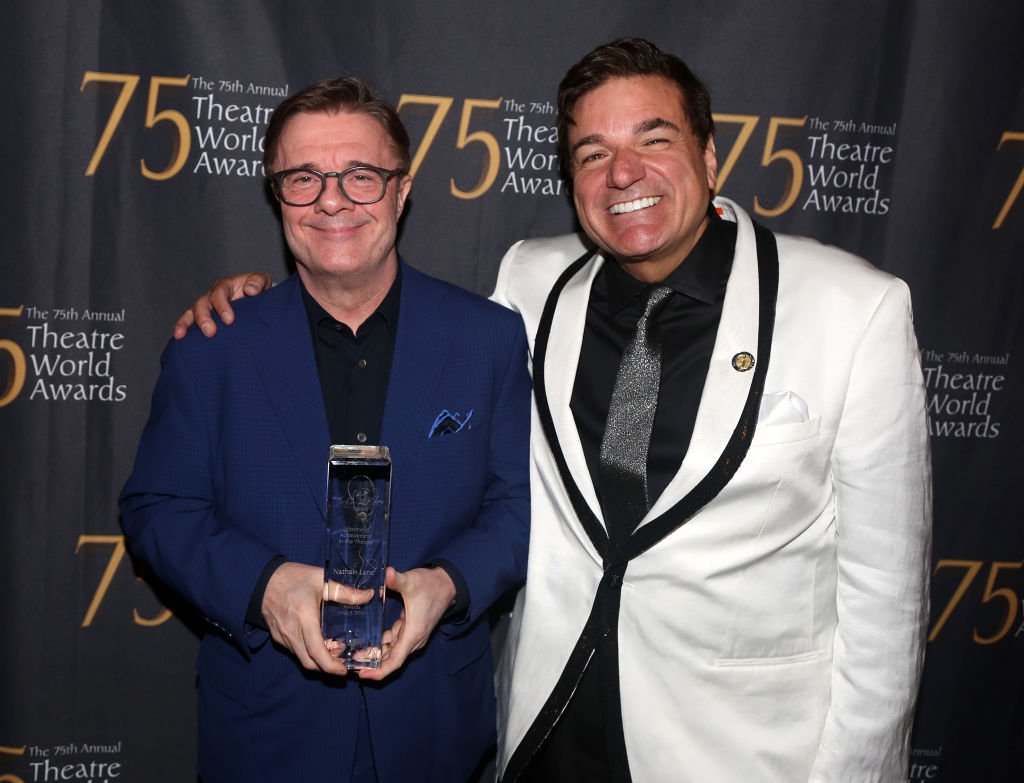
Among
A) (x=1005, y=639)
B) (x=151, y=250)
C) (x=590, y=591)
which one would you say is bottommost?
(x=1005, y=639)

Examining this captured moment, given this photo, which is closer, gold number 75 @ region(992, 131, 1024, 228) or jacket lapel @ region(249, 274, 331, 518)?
jacket lapel @ region(249, 274, 331, 518)

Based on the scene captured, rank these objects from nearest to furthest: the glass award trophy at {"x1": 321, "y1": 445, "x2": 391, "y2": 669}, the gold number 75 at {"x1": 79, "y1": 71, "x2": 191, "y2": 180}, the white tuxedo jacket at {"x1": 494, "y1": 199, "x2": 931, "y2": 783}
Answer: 1. the glass award trophy at {"x1": 321, "y1": 445, "x2": 391, "y2": 669}
2. the white tuxedo jacket at {"x1": 494, "y1": 199, "x2": 931, "y2": 783}
3. the gold number 75 at {"x1": 79, "y1": 71, "x2": 191, "y2": 180}

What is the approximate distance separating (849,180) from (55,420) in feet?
8.08

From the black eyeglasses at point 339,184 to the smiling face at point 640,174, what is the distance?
16.7 inches

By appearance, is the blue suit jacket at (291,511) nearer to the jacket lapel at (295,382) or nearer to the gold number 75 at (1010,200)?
the jacket lapel at (295,382)

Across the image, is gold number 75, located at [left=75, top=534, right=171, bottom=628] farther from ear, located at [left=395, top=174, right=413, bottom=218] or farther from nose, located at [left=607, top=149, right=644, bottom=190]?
nose, located at [left=607, top=149, right=644, bottom=190]

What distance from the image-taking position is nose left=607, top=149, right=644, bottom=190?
1.86 meters

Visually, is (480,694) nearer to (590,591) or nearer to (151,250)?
(590,591)

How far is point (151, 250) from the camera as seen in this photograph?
8.55 ft

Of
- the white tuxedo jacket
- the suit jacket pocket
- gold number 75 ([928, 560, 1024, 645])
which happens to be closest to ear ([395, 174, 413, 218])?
the white tuxedo jacket

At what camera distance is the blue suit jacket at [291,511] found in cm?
186

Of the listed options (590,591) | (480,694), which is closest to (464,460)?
(590,591)

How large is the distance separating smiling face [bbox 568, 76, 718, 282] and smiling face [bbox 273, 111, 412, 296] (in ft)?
1.40

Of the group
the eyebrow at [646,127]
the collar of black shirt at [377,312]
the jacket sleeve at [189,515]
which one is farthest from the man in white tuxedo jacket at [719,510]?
the jacket sleeve at [189,515]
